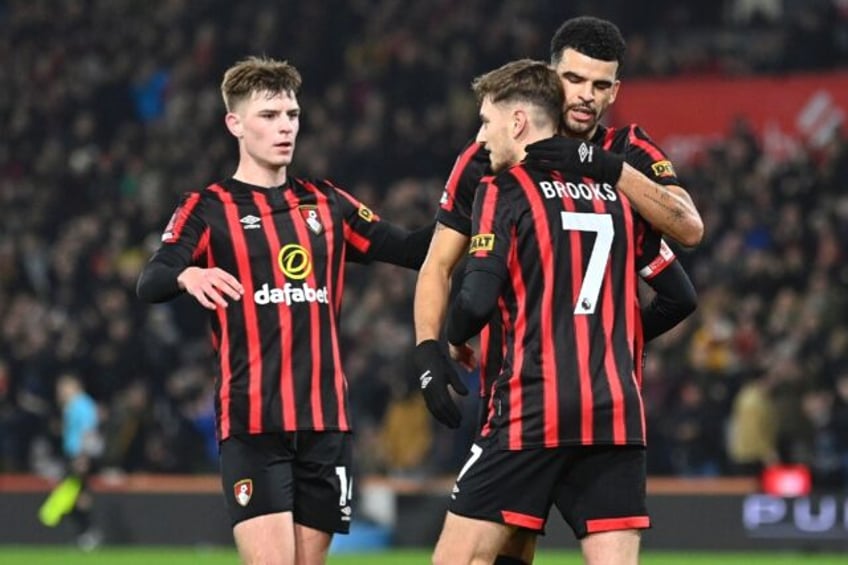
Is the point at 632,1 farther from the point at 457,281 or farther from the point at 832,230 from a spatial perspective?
the point at 457,281

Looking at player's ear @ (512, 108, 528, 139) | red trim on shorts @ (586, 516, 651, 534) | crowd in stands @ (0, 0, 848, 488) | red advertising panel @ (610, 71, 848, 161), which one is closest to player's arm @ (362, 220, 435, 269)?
player's ear @ (512, 108, 528, 139)

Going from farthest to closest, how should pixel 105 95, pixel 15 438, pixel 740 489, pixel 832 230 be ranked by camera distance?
1. pixel 105 95
2. pixel 15 438
3. pixel 832 230
4. pixel 740 489

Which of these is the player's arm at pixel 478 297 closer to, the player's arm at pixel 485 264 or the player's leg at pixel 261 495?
the player's arm at pixel 485 264

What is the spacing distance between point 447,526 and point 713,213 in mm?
12349

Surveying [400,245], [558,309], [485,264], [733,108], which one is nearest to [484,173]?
[485,264]

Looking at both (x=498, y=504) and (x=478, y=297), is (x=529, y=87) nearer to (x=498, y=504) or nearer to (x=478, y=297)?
(x=478, y=297)

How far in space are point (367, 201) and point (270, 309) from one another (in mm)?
12634

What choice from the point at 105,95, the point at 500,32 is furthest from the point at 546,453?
the point at 105,95

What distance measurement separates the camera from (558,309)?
5.74 metres

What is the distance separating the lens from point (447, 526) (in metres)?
5.79

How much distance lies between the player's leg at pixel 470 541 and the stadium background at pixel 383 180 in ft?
31.0

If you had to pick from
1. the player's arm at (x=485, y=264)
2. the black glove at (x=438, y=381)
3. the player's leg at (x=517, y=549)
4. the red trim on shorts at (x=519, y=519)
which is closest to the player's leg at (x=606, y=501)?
the red trim on shorts at (x=519, y=519)

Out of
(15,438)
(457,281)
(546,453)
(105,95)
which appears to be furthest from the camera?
(105,95)

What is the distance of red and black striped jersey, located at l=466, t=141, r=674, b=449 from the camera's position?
5.73 m
